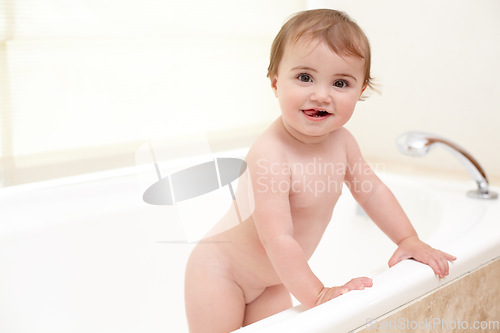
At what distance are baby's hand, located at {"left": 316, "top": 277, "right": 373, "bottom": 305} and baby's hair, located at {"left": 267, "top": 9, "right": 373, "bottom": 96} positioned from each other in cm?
32

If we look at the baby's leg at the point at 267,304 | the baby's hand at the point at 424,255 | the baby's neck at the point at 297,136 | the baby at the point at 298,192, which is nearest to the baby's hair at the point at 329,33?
the baby at the point at 298,192

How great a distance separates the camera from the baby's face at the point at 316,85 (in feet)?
2.48

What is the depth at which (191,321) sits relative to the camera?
0.91 meters

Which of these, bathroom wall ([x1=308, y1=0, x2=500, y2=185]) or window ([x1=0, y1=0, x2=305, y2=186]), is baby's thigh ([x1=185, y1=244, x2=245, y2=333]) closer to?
window ([x1=0, y1=0, x2=305, y2=186])

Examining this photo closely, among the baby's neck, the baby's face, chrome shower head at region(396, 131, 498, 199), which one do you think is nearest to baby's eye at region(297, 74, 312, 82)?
the baby's face

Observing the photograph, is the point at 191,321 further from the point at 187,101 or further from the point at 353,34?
the point at 187,101

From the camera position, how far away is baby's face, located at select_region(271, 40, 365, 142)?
76cm

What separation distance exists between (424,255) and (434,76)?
0.96 meters

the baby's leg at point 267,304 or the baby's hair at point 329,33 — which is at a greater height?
the baby's hair at point 329,33

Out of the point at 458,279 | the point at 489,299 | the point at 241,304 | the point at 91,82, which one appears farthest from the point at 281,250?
the point at 91,82

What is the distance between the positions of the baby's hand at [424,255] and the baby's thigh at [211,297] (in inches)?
11.0

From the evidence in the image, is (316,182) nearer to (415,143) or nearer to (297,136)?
(297,136)

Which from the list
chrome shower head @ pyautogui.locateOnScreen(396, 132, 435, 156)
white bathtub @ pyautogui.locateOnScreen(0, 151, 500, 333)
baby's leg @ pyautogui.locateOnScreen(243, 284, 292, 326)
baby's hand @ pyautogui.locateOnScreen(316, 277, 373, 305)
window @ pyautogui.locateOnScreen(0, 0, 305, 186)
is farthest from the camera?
window @ pyautogui.locateOnScreen(0, 0, 305, 186)

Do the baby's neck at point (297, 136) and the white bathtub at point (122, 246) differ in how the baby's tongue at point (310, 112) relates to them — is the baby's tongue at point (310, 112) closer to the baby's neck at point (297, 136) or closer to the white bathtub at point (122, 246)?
the baby's neck at point (297, 136)
